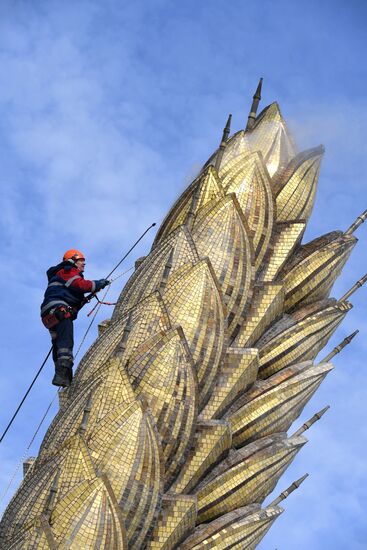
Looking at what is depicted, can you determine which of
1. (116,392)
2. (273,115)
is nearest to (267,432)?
(116,392)

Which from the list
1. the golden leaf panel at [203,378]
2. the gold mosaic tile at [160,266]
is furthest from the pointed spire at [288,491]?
the gold mosaic tile at [160,266]

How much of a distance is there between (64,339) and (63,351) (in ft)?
0.49

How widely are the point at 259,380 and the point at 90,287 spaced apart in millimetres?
2759

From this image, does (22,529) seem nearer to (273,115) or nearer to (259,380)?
(259,380)

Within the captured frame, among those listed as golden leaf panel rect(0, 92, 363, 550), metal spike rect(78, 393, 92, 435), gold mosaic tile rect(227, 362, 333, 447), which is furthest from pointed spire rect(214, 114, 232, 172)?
metal spike rect(78, 393, 92, 435)

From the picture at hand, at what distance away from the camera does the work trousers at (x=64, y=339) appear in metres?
24.6

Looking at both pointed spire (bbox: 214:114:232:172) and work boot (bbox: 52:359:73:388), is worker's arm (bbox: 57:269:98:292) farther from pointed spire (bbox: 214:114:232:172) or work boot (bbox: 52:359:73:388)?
pointed spire (bbox: 214:114:232:172)

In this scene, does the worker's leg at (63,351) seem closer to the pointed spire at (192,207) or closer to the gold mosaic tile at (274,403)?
the gold mosaic tile at (274,403)

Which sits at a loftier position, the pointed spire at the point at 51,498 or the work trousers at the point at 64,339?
the work trousers at the point at 64,339

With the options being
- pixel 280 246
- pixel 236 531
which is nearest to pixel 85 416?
pixel 236 531

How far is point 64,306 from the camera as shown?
24688mm

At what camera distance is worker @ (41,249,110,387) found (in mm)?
24625

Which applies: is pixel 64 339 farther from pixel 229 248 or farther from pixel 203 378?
pixel 229 248

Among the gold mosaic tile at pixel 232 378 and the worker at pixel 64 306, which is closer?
the worker at pixel 64 306
